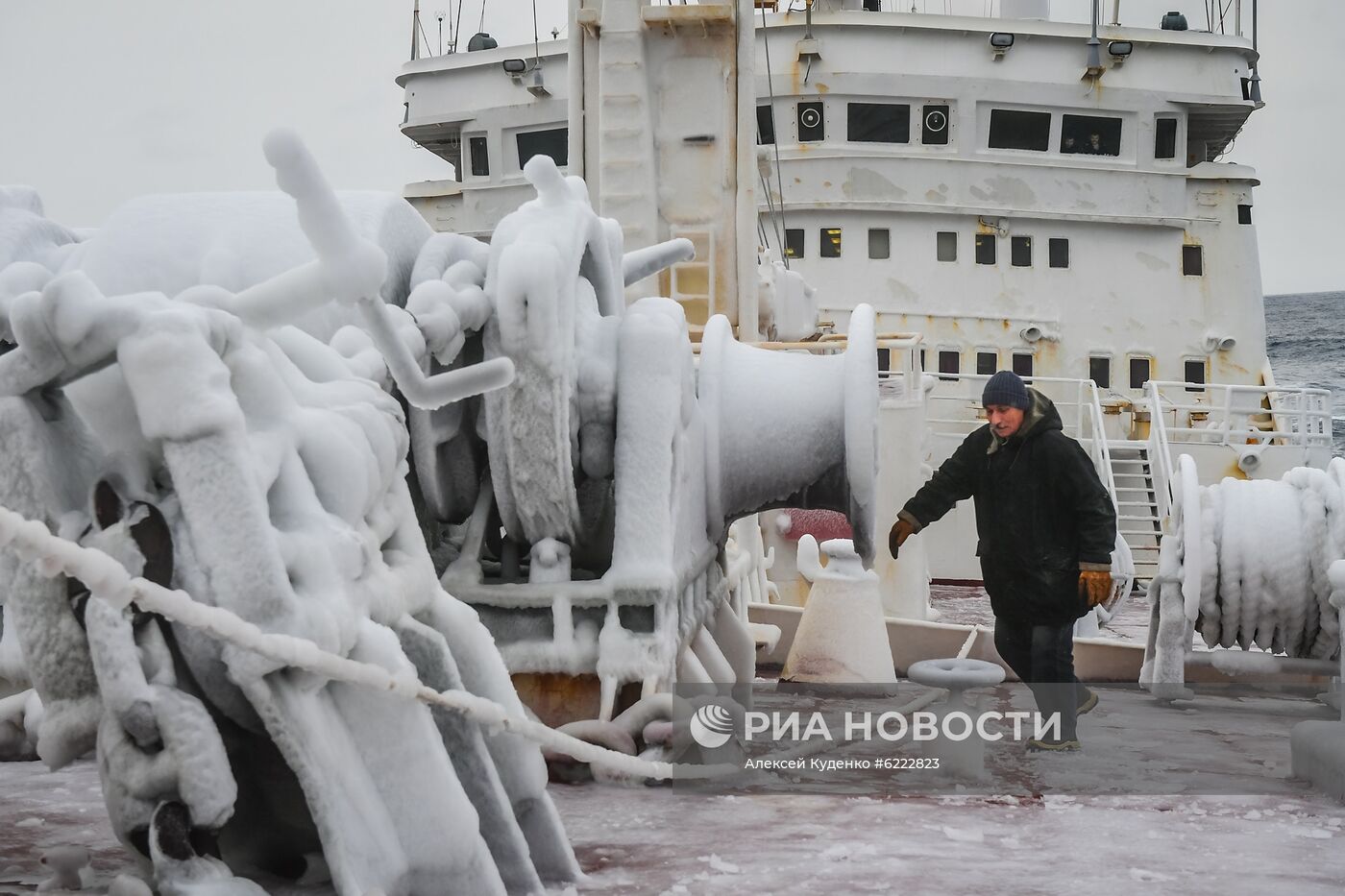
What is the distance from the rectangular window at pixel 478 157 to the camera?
1762cm

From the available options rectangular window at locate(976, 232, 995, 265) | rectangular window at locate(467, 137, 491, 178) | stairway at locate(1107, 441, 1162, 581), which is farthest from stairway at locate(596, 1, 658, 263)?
rectangular window at locate(467, 137, 491, 178)

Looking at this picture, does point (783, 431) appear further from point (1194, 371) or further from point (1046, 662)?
point (1194, 371)

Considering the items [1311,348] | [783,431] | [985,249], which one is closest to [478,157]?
[985,249]

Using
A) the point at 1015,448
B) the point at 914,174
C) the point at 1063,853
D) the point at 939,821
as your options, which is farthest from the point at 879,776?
the point at 914,174

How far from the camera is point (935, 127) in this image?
16.4 m

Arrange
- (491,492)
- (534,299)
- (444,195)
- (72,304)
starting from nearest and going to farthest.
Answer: (72,304) → (534,299) → (491,492) → (444,195)

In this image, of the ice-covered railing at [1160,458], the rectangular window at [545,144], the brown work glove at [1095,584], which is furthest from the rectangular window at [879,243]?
the brown work glove at [1095,584]

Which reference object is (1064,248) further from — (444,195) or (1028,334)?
(444,195)

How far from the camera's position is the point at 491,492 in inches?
180

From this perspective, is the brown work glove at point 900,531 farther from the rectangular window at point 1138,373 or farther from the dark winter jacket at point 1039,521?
the rectangular window at point 1138,373

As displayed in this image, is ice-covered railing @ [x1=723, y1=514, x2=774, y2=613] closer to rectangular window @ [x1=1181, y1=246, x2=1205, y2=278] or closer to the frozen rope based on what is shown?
the frozen rope

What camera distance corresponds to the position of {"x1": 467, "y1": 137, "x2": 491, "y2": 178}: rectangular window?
17625 millimetres

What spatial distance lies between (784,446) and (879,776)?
3.82ft

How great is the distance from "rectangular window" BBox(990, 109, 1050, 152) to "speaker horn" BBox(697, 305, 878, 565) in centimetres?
1236
